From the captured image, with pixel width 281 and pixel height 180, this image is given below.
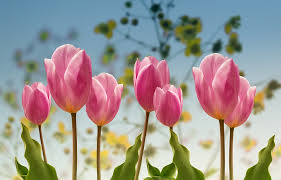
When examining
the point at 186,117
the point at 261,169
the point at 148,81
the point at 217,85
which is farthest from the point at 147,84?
the point at 186,117

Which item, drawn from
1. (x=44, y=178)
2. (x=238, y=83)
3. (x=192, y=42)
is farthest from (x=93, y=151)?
(x=238, y=83)

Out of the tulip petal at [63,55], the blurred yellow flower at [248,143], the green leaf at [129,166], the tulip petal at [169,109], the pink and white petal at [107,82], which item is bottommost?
the blurred yellow flower at [248,143]

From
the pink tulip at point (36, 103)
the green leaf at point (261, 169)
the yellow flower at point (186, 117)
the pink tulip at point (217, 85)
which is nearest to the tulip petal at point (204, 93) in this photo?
the pink tulip at point (217, 85)

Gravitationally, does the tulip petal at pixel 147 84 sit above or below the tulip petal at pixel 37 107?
above

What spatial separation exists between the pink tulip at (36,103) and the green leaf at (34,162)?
Result: 50mm

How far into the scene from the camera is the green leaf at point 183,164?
1.81 feet

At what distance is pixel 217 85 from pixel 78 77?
194 mm

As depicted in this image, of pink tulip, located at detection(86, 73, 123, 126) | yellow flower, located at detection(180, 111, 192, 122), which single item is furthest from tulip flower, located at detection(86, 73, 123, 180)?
yellow flower, located at detection(180, 111, 192, 122)

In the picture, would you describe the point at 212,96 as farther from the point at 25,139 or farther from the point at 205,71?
the point at 25,139

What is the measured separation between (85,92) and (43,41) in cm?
149

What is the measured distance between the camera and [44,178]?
1.84ft

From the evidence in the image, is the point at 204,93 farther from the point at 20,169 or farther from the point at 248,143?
the point at 248,143

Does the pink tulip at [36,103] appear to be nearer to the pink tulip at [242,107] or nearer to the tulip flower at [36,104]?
the tulip flower at [36,104]

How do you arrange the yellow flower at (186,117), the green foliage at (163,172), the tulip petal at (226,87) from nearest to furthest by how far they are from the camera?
1. the tulip petal at (226,87)
2. the green foliage at (163,172)
3. the yellow flower at (186,117)
